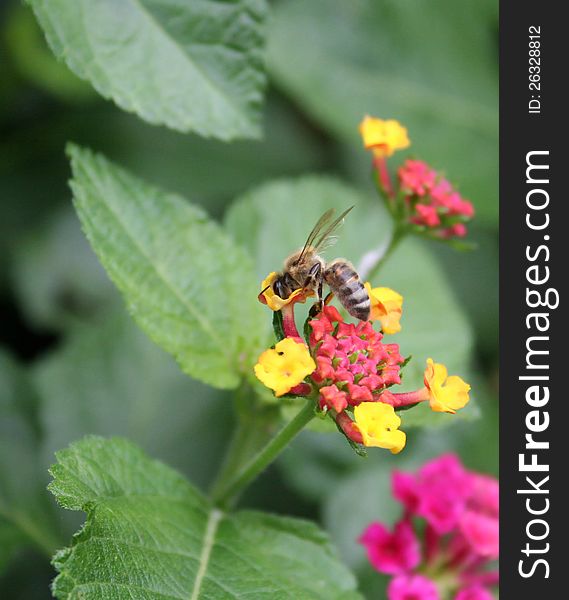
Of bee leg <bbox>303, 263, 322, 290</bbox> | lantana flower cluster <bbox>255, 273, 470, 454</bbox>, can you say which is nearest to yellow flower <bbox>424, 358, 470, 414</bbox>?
lantana flower cluster <bbox>255, 273, 470, 454</bbox>

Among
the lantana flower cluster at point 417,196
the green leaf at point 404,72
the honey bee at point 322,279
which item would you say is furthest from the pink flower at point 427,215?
the green leaf at point 404,72

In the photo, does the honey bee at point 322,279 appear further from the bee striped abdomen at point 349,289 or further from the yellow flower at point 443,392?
the yellow flower at point 443,392

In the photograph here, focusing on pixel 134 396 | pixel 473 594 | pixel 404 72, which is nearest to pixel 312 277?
pixel 473 594

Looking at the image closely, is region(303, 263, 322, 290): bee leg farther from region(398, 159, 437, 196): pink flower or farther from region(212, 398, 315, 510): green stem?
region(398, 159, 437, 196): pink flower

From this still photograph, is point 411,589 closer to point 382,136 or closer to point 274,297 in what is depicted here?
point 274,297

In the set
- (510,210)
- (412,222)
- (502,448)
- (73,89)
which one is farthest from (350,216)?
(73,89)

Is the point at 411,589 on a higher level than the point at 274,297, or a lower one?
lower

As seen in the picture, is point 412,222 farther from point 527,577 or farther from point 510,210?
point 527,577
